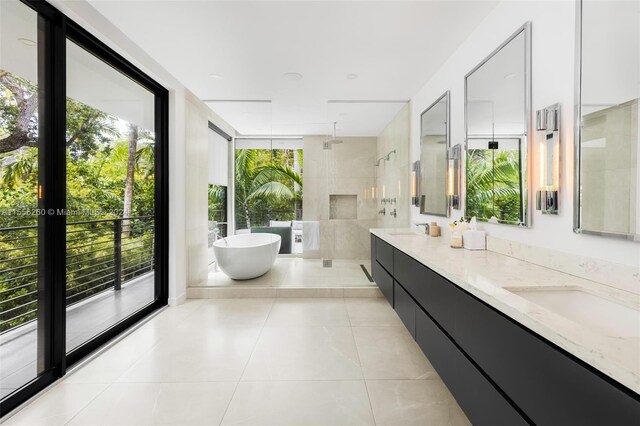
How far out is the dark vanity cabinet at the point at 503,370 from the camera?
72cm

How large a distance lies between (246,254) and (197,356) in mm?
1686

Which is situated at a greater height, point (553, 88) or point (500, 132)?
point (553, 88)

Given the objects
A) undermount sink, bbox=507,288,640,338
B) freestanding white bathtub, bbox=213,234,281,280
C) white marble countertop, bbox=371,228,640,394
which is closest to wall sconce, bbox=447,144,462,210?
white marble countertop, bbox=371,228,640,394

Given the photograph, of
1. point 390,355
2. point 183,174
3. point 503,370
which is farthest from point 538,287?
point 183,174

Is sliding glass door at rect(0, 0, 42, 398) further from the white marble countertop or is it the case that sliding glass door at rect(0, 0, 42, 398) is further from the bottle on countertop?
the bottle on countertop

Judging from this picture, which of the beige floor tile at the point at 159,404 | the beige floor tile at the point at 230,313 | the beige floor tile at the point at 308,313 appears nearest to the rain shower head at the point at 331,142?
the beige floor tile at the point at 308,313

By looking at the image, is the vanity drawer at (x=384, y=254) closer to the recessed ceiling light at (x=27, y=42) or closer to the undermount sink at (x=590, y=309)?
the undermount sink at (x=590, y=309)

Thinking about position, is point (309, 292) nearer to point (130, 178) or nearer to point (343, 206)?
point (343, 206)

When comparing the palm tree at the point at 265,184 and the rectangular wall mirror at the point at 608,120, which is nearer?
the rectangular wall mirror at the point at 608,120

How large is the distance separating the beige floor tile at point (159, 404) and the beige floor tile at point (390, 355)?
1.03 m

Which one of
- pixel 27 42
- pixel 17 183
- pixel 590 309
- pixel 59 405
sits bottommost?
pixel 59 405

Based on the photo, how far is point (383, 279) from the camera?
10.3 ft

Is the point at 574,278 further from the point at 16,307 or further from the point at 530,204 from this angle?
the point at 16,307

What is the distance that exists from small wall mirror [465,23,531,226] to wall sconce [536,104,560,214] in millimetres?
161
